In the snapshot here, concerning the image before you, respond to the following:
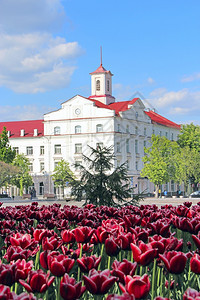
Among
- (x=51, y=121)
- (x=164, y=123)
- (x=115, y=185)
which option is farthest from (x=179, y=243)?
(x=164, y=123)

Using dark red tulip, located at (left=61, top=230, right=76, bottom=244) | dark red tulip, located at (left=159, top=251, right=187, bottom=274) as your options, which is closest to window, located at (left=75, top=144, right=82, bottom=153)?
dark red tulip, located at (left=61, top=230, right=76, bottom=244)

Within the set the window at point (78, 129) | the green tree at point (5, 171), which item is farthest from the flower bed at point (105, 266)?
the window at point (78, 129)

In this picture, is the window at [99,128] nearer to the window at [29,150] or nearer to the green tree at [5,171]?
the window at [29,150]

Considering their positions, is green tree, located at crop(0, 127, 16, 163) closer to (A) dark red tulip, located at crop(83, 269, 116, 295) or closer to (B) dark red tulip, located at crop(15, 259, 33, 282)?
(B) dark red tulip, located at crop(15, 259, 33, 282)

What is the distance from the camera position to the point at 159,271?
4.54m

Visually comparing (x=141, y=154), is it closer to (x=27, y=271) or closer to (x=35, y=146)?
(x=35, y=146)

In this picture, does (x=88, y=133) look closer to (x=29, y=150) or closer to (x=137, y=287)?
(x=29, y=150)

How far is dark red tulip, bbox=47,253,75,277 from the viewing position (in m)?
3.57

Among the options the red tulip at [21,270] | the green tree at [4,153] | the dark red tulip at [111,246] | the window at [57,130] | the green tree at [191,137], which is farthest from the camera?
the green tree at [191,137]

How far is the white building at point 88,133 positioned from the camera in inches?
2970

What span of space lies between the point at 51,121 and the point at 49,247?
7484 centimetres

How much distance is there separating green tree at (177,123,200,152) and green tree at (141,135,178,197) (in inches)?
262

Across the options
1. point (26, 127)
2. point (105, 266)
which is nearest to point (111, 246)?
point (105, 266)

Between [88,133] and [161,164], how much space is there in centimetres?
1286
